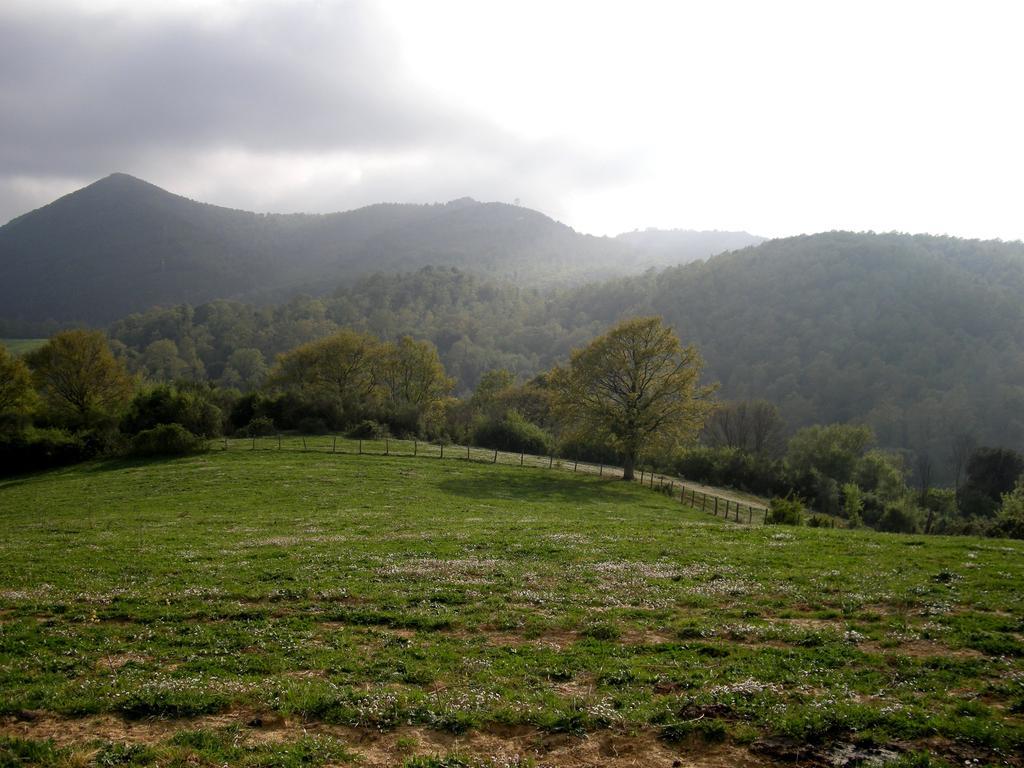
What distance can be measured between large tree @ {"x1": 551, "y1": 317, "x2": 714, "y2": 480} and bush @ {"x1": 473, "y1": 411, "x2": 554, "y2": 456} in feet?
72.9

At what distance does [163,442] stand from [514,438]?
43.6m

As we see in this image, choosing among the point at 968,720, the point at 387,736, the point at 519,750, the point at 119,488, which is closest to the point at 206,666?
the point at 387,736

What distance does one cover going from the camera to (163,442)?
187ft

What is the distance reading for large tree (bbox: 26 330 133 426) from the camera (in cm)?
7056

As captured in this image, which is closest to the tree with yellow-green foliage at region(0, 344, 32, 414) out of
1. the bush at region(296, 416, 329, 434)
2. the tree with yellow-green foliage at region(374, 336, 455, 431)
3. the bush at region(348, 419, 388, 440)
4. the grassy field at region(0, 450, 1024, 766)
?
the bush at region(296, 416, 329, 434)

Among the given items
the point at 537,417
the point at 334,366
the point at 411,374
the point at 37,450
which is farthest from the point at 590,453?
the point at 37,450

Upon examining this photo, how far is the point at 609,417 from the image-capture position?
56125 millimetres

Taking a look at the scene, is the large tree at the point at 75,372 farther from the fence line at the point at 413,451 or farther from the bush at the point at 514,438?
the bush at the point at 514,438

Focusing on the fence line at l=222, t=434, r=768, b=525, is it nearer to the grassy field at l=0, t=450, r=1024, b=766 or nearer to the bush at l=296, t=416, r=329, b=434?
the bush at l=296, t=416, r=329, b=434

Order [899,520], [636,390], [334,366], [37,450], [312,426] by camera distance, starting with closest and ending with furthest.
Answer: [37,450], [636,390], [899,520], [312,426], [334,366]

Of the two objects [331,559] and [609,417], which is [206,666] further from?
[609,417]

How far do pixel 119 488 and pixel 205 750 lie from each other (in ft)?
135

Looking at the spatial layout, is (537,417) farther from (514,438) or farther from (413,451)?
(413,451)

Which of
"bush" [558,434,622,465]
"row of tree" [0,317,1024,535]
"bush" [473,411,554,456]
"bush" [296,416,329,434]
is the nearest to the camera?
"row of tree" [0,317,1024,535]
